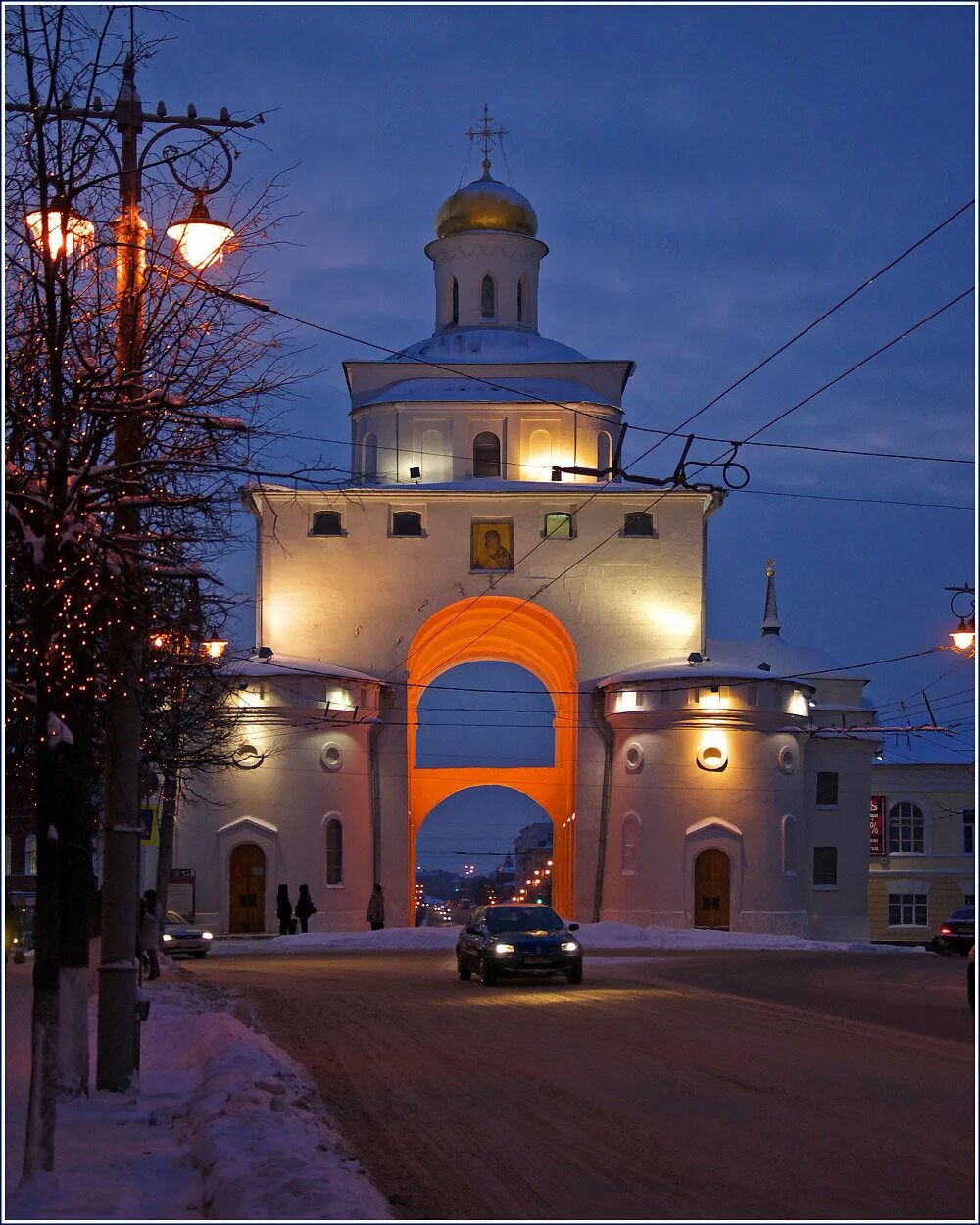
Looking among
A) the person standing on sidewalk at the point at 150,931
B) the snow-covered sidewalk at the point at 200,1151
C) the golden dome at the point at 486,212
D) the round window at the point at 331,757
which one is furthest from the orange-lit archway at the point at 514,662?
the snow-covered sidewalk at the point at 200,1151

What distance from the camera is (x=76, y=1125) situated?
1040cm

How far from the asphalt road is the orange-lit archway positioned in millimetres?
26944

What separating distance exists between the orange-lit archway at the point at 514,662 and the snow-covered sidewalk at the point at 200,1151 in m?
36.2

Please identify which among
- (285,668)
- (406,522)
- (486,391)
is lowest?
(285,668)

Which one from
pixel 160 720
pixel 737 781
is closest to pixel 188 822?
pixel 737 781

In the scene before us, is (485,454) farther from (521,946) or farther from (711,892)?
(521,946)

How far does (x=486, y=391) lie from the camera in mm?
51281

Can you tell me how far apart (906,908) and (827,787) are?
4.36m

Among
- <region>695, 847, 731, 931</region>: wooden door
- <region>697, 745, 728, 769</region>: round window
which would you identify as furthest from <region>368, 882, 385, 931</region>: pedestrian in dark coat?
<region>697, 745, 728, 769</region>: round window

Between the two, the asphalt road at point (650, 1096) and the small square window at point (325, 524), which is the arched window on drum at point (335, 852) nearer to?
the small square window at point (325, 524)

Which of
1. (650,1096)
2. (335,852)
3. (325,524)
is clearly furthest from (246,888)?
(650,1096)

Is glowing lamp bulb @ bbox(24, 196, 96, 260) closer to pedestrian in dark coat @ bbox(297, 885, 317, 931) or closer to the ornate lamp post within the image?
the ornate lamp post

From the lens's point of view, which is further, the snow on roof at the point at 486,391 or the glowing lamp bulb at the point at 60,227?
A: the snow on roof at the point at 486,391

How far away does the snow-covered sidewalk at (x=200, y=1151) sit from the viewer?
7.90 meters
